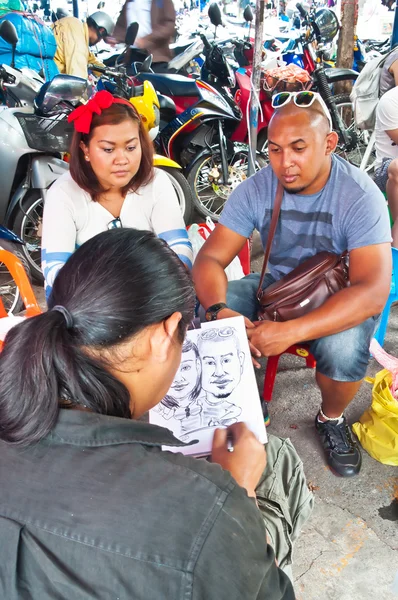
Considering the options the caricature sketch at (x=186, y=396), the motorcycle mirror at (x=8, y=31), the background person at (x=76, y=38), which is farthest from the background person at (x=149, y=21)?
the caricature sketch at (x=186, y=396)

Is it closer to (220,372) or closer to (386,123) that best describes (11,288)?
(220,372)

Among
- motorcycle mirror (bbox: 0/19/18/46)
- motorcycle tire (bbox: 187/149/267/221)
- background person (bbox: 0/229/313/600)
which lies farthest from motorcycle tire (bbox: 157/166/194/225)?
background person (bbox: 0/229/313/600)

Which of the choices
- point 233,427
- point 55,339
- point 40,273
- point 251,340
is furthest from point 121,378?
point 40,273

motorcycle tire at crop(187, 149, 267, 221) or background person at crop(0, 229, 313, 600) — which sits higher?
background person at crop(0, 229, 313, 600)

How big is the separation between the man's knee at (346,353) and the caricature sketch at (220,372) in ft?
1.43

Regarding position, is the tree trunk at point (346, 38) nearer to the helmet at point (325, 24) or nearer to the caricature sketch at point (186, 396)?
the helmet at point (325, 24)

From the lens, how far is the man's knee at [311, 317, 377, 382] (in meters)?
1.84

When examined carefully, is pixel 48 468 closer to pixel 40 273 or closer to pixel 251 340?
pixel 251 340

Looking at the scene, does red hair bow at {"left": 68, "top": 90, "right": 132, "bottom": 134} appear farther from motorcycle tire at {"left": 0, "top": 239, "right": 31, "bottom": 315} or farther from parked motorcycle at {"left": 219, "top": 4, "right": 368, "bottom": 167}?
parked motorcycle at {"left": 219, "top": 4, "right": 368, "bottom": 167}

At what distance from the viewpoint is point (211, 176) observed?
4059 millimetres

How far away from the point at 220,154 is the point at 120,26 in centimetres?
123

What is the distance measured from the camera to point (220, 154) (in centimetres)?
404

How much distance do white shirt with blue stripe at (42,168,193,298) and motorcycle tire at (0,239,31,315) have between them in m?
0.74

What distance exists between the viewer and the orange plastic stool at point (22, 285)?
2.14 meters
